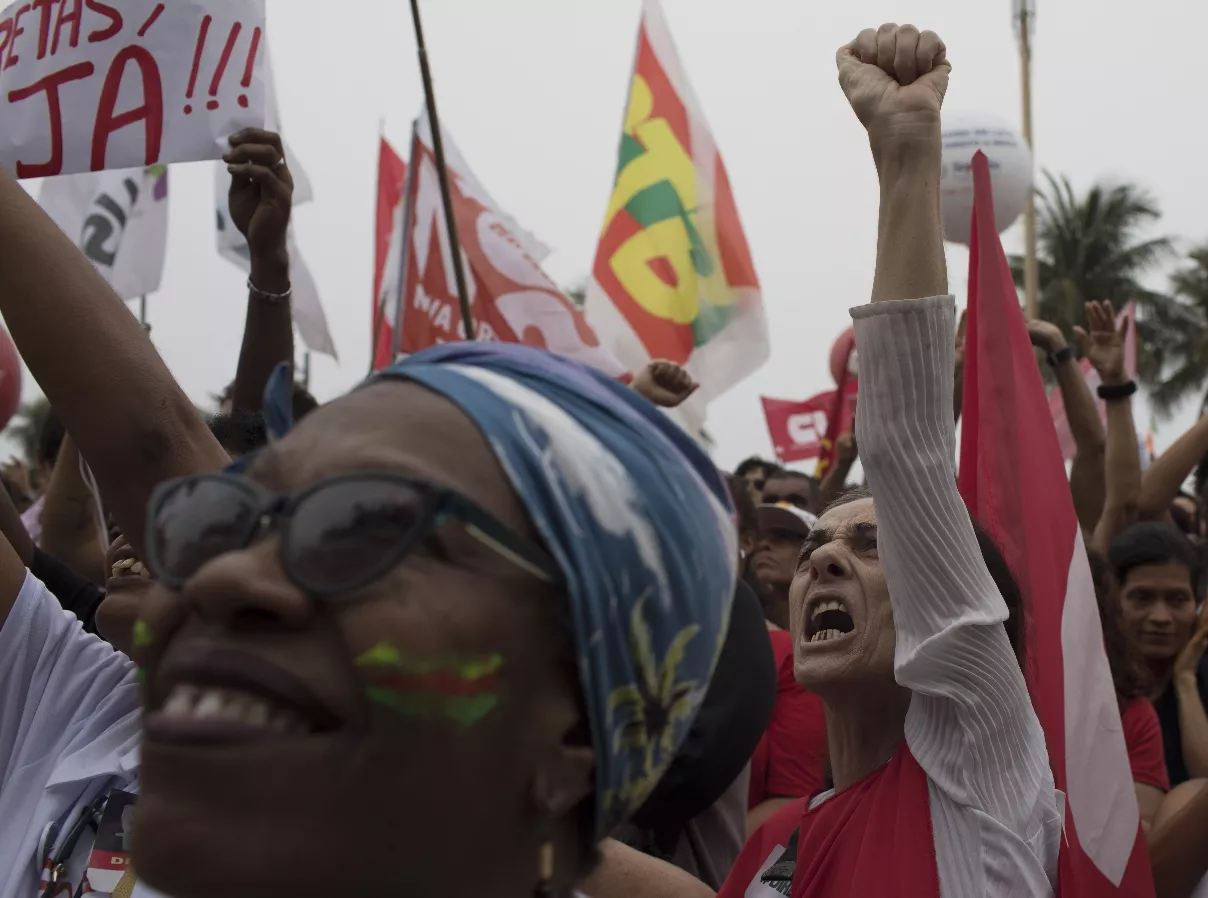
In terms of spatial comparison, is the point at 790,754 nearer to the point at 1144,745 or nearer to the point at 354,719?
the point at 1144,745

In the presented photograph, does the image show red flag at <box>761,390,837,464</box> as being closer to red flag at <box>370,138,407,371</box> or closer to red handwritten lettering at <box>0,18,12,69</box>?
red flag at <box>370,138,407,371</box>

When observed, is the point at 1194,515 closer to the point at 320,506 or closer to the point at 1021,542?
the point at 1021,542

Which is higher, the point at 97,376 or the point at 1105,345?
the point at 97,376

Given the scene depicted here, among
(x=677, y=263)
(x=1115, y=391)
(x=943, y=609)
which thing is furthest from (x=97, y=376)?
(x=677, y=263)

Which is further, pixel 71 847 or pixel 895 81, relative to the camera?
pixel 895 81

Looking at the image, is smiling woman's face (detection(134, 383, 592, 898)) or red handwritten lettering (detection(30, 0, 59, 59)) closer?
smiling woman's face (detection(134, 383, 592, 898))

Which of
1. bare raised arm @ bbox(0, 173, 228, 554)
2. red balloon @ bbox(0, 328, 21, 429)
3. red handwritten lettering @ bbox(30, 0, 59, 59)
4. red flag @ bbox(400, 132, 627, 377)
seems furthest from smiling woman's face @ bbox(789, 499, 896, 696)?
red flag @ bbox(400, 132, 627, 377)

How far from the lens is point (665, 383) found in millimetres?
4055

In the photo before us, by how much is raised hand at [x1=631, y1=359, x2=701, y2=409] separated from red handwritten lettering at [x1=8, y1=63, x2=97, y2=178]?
63.7 inches

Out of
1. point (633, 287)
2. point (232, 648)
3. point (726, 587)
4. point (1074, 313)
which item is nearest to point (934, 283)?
→ point (726, 587)

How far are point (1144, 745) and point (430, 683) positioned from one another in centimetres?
291

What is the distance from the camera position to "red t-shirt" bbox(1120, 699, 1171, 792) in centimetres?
345

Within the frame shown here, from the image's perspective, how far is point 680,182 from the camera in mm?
7062

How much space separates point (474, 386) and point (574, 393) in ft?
0.29
